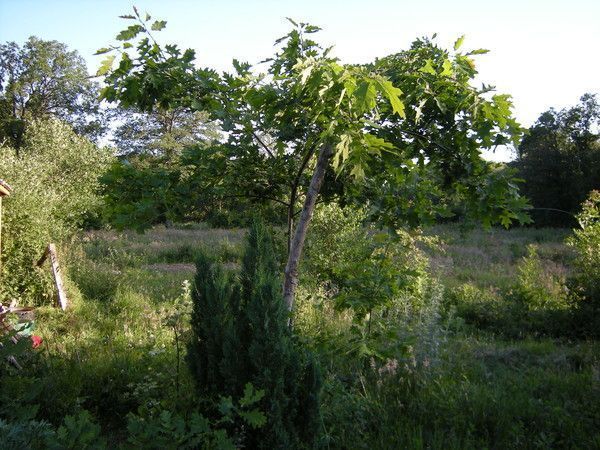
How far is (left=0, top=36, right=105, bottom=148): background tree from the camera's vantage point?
3528 centimetres

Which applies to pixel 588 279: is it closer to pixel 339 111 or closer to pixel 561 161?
pixel 339 111

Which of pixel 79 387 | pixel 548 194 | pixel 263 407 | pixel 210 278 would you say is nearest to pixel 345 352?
pixel 263 407

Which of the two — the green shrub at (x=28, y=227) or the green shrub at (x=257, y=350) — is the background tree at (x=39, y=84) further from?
the green shrub at (x=257, y=350)

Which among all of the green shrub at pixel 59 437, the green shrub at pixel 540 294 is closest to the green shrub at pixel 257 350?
the green shrub at pixel 59 437

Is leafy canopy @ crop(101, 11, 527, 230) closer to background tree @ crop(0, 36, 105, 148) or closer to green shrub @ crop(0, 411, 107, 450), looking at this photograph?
green shrub @ crop(0, 411, 107, 450)

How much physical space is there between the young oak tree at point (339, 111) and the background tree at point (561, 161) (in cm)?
2781

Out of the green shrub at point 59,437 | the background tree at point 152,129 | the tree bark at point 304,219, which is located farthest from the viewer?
the background tree at point 152,129

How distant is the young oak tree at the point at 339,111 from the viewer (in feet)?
9.10

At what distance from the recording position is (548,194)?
29.8 meters

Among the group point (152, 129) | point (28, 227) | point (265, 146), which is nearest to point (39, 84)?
point (152, 129)

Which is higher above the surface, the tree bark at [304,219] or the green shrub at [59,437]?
the tree bark at [304,219]

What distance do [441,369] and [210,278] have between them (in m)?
2.53

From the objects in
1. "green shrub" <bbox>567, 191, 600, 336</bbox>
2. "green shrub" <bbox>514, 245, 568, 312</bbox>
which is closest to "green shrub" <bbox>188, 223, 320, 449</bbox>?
"green shrub" <bbox>567, 191, 600, 336</bbox>

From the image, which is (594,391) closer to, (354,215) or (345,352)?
(345,352)
